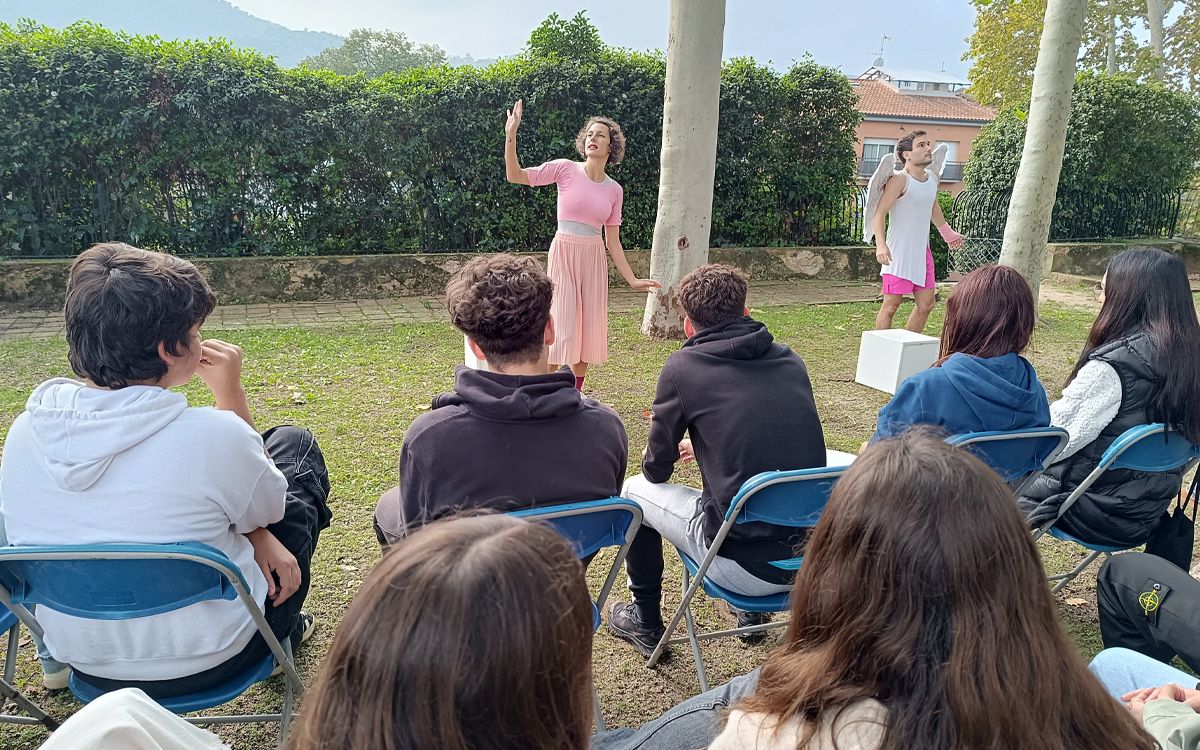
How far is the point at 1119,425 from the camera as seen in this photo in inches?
110

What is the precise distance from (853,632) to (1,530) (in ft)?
7.36

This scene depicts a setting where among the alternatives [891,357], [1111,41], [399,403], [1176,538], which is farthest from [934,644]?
[1111,41]

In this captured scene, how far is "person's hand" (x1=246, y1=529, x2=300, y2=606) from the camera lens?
6.79 feet

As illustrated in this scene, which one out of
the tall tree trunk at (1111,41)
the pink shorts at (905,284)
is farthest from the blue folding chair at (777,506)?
the tall tree trunk at (1111,41)

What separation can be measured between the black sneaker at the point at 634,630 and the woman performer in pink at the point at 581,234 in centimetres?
242

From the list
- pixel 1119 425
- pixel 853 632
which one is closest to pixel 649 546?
pixel 853 632

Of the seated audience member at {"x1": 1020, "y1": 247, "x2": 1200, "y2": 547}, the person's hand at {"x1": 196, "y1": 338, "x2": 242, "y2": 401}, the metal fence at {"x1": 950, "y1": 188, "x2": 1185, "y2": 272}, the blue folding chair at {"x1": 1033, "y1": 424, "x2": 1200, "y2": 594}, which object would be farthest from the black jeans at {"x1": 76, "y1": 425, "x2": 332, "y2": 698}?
the metal fence at {"x1": 950, "y1": 188, "x2": 1185, "y2": 272}

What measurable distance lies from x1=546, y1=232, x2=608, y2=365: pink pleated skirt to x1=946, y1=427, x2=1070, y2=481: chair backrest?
119 inches

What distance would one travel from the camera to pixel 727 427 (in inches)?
94.7

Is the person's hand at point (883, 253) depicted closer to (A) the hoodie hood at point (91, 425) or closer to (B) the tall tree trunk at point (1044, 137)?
(B) the tall tree trunk at point (1044, 137)

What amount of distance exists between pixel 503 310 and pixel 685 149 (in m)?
5.11

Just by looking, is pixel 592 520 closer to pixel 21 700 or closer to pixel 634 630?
pixel 634 630

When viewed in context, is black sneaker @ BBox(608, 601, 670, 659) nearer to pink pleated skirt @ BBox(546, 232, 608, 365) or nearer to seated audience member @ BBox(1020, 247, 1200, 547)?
seated audience member @ BBox(1020, 247, 1200, 547)

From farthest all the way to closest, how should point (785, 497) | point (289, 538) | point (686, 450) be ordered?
1. point (686, 450)
2. point (289, 538)
3. point (785, 497)
